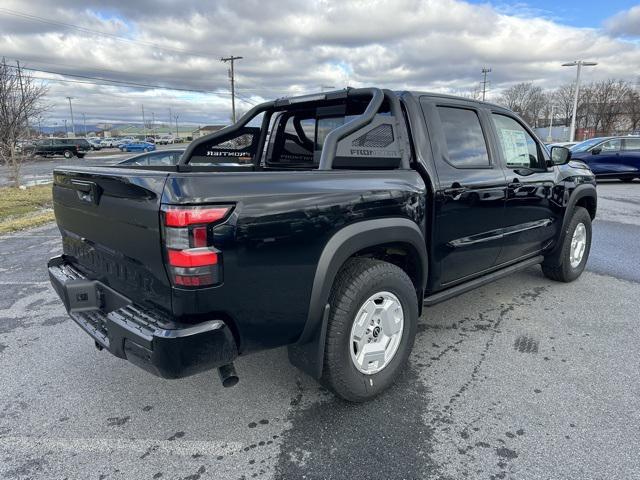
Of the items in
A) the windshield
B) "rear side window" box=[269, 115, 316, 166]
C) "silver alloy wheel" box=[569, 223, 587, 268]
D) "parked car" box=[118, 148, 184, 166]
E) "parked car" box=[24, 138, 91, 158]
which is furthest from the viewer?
"parked car" box=[24, 138, 91, 158]

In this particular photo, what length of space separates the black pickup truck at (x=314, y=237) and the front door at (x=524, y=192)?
0.07ft

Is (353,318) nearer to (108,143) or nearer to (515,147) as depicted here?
(515,147)

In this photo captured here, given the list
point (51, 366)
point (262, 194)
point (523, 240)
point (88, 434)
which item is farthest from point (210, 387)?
point (523, 240)

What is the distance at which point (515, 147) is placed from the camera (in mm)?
4125

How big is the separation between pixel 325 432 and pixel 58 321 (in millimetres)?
2937

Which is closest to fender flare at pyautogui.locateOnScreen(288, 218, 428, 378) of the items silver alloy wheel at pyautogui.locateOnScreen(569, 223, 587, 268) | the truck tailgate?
the truck tailgate

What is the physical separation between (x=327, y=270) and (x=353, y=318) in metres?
0.39

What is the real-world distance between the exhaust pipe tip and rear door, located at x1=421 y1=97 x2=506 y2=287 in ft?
5.49

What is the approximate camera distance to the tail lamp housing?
2.00 meters

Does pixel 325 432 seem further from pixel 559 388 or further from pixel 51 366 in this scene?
pixel 51 366

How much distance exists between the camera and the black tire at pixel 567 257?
15.9 ft

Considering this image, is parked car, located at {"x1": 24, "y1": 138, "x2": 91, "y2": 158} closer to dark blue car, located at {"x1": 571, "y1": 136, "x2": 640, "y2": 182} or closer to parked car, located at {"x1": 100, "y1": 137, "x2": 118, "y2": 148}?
parked car, located at {"x1": 100, "y1": 137, "x2": 118, "y2": 148}

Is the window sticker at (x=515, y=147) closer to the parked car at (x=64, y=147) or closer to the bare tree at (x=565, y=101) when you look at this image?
the parked car at (x=64, y=147)

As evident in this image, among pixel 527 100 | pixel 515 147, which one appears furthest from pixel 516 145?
pixel 527 100
